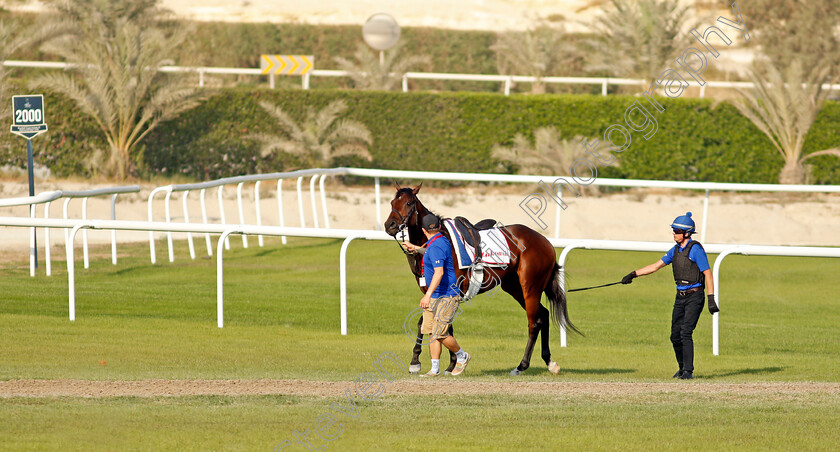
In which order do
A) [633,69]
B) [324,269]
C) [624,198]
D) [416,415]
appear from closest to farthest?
1. [416,415]
2. [324,269]
3. [624,198]
4. [633,69]

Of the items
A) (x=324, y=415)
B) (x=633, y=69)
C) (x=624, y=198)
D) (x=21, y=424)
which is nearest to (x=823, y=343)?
(x=324, y=415)

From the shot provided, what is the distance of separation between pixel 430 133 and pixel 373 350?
14668 mm

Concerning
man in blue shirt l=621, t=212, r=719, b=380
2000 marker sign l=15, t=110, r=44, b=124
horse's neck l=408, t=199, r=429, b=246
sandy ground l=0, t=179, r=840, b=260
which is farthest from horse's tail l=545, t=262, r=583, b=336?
2000 marker sign l=15, t=110, r=44, b=124

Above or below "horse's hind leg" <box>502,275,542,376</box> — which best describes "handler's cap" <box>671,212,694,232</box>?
above

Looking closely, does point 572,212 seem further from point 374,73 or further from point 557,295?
point 557,295

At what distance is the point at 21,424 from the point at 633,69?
68.5ft

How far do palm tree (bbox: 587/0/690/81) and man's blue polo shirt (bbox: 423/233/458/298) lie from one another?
1760cm

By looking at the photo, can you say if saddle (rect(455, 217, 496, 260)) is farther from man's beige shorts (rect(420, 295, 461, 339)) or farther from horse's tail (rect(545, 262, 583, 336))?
horse's tail (rect(545, 262, 583, 336))

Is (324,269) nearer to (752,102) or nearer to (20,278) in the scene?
(20,278)

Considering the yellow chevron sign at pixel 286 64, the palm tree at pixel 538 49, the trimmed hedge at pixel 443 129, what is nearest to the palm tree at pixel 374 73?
the yellow chevron sign at pixel 286 64

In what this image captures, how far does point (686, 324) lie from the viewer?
845 centimetres

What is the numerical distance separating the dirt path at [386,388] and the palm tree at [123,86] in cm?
1546

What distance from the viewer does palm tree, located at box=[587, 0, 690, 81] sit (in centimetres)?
2481

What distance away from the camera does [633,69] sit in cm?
2538
